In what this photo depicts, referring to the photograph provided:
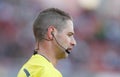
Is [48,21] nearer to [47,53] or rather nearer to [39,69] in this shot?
[47,53]

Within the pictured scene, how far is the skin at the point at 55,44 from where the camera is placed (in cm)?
364

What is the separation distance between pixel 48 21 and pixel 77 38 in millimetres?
8528

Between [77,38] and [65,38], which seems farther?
[77,38]

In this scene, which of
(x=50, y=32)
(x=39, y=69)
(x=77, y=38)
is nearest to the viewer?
(x=39, y=69)

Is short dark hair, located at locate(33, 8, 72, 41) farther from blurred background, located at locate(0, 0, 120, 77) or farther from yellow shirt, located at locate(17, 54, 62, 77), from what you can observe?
blurred background, located at locate(0, 0, 120, 77)

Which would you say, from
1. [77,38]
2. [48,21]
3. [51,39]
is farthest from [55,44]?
[77,38]

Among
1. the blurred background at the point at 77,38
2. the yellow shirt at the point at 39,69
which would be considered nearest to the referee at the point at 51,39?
the yellow shirt at the point at 39,69

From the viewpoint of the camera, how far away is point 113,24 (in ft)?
43.1

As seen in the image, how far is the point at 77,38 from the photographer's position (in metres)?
12.2

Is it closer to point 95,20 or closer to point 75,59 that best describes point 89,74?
point 75,59

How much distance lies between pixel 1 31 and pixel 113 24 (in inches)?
118

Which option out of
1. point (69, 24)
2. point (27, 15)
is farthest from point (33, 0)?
point (69, 24)

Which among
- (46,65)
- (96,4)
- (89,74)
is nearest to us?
(46,65)

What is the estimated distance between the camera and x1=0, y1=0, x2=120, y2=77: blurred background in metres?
10.9
